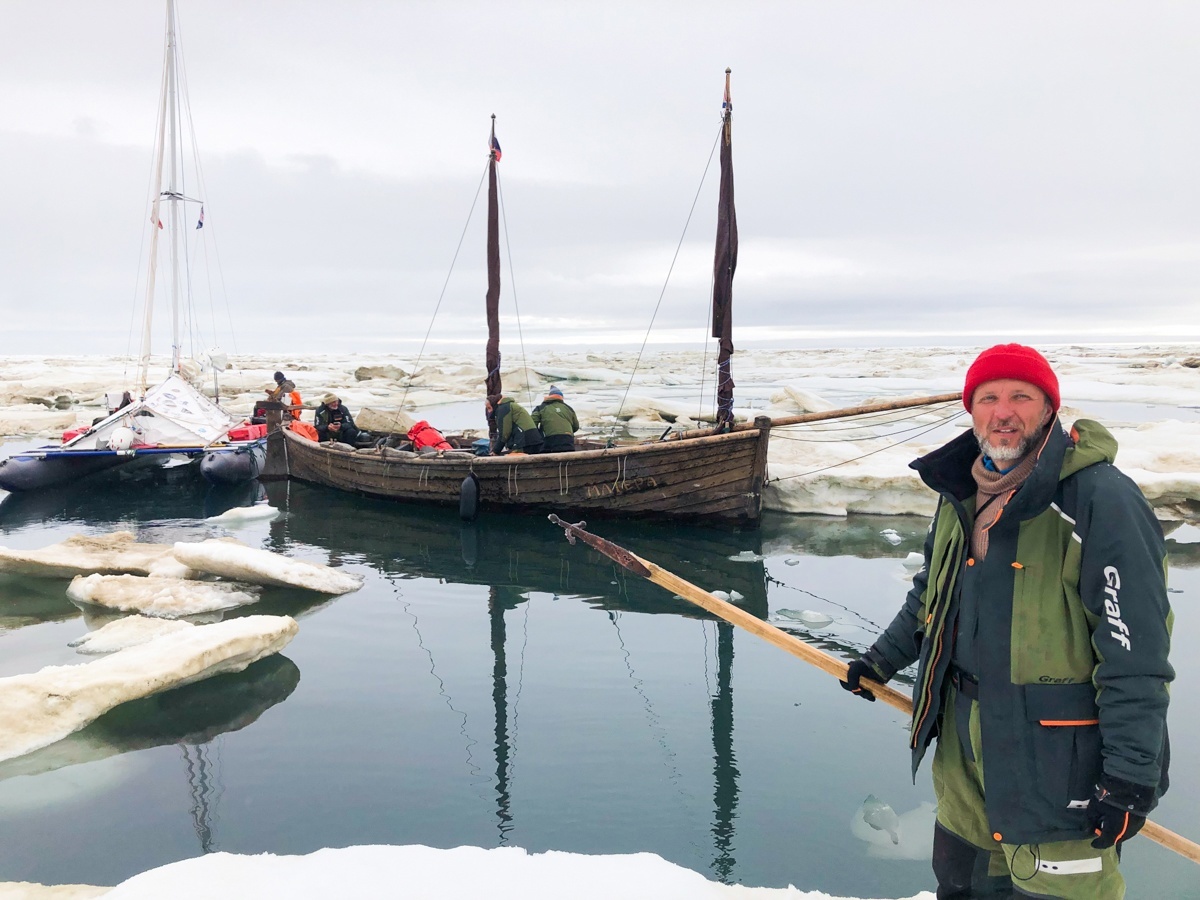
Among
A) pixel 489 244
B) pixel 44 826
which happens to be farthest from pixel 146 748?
pixel 489 244

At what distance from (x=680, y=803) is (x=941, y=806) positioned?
2542mm

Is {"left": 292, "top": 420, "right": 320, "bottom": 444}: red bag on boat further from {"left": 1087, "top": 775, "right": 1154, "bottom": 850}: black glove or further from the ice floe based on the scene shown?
{"left": 1087, "top": 775, "right": 1154, "bottom": 850}: black glove

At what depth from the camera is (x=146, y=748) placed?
17.2 ft

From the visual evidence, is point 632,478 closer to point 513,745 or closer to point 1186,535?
point 513,745

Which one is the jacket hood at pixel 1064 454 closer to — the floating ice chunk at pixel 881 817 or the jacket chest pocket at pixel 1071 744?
the jacket chest pocket at pixel 1071 744

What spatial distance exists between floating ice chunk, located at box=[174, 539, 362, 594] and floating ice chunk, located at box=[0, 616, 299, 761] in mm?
2317

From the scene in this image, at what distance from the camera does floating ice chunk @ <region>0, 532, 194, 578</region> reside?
905cm

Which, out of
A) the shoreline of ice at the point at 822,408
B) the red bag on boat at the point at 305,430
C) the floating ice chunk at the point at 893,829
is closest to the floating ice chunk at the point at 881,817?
the floating ice chunk at the point at 893,829

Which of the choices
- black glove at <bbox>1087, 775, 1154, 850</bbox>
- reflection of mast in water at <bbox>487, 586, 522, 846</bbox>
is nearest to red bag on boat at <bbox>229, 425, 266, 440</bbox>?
reflection of mast in water at <bbox>487, 586, 522, 846</bbox>

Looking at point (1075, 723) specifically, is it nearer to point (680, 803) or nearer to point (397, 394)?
point (680, 803)

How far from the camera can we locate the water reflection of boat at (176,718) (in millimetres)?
5051

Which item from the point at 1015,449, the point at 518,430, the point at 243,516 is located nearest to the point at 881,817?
the point at 1015,449

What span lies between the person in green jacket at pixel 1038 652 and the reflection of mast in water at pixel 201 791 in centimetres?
381

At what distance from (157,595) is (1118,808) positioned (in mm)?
8623
